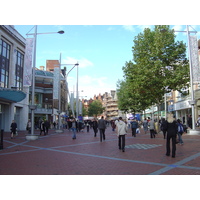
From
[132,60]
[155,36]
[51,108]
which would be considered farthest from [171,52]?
[51,108]

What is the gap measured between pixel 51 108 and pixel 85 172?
165 feet

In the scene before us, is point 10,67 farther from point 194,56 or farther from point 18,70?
point 194,56

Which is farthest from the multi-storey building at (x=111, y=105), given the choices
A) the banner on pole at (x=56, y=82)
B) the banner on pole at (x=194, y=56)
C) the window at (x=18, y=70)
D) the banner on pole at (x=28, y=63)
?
the banner on pole at (x=28, y=63)

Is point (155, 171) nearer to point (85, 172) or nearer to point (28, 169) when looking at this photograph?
point (85, 172)

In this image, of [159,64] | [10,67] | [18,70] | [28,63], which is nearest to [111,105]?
[18,70]

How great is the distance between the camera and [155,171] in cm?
638

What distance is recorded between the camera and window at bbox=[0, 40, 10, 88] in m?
27.6

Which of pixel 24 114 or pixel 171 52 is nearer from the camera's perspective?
pixel 171 52

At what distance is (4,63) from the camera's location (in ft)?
92.8

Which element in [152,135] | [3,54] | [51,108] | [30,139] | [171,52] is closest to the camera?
[30,139]

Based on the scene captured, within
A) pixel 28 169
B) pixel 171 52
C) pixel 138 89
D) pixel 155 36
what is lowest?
pixel 28 169

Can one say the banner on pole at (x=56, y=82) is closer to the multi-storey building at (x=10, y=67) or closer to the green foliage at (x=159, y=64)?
the multi-storey building at (x=10, y=67)

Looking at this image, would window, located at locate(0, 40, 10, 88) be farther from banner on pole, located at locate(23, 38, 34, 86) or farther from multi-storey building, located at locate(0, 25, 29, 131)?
banner on pole, located at locate(23, 38, 34, 86)

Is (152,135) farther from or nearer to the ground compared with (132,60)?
nearer to the ground
